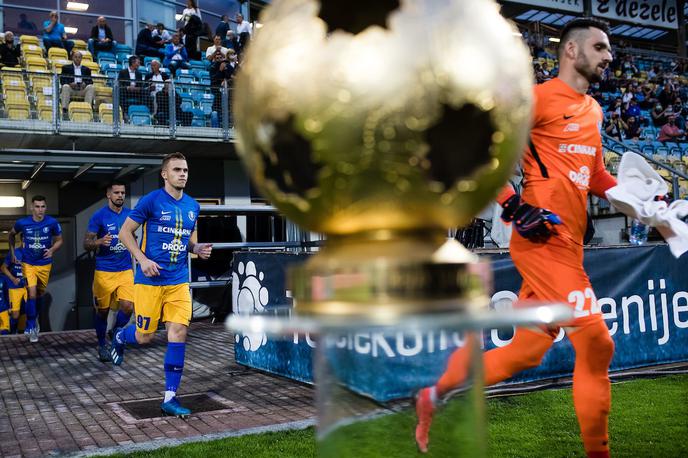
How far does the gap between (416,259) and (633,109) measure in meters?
23.2

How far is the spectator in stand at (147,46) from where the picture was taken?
1659 centimetres

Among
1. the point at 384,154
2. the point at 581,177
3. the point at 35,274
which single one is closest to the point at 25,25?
the point at 35,274

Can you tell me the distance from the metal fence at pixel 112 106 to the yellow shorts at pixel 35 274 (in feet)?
9.34

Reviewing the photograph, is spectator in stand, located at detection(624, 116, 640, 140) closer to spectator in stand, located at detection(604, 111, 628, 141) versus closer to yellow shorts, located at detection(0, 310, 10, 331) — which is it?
spectator in stand, located at detection(604, 111, 628, 141)

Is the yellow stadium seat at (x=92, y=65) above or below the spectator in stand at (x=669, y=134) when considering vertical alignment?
above

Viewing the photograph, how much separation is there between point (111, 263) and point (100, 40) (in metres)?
9.27

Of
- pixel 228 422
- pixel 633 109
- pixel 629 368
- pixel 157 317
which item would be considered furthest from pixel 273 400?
pixel 633 109

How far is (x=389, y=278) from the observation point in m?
0.67

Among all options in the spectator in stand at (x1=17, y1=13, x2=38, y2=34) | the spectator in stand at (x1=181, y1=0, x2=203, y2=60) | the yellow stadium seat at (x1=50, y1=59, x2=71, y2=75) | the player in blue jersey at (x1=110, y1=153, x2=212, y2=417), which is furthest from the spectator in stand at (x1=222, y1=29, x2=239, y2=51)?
the player in blue jersey at (x1=110, y1=153, x2=212, y2=417)

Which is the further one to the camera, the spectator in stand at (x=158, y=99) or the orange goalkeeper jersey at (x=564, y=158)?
the spectator in stand at (x=158, y=99)

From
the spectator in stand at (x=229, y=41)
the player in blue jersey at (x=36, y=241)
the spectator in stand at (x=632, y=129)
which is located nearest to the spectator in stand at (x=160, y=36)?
the spectator in stand at (x=229, y=41)

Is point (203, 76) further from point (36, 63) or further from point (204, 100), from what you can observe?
point (36, 63)

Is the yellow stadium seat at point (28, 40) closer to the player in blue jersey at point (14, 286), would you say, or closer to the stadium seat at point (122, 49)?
the stadium seat at point (122, 49)

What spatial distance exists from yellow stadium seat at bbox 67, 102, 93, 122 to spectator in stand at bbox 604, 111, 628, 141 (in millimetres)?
13579
